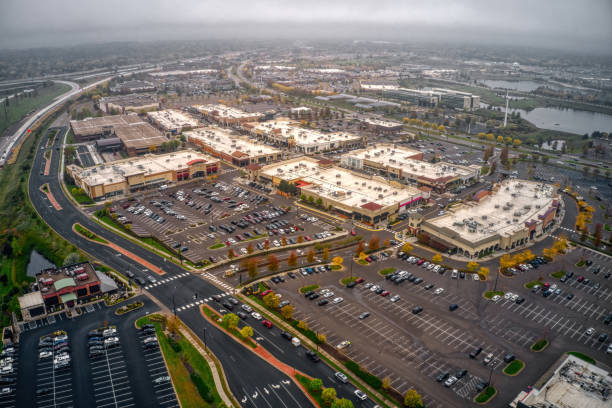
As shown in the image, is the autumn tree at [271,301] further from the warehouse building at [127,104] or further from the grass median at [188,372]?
the warehouse building at [127,104]

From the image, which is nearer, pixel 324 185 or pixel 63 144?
pixel 324 185

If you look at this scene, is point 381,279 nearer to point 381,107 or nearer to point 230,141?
point 230,141

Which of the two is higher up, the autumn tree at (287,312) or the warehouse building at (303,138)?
the warehouse building at (303,138)

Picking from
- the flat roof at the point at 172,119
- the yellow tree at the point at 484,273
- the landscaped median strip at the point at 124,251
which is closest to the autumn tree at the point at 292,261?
the landscaped median strip at the point at 124,251

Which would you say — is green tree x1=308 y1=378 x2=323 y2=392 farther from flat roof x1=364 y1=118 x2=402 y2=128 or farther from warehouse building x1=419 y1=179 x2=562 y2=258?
flat roof x1=364 y1=118 x2=402 y2=128

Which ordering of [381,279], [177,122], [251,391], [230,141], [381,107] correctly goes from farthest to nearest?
1. [381,107]
2. [177,122]
3. [230,141]
4. [381,279]
5. [251,391]

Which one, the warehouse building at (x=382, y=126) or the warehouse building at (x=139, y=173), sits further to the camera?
the warehouse building at (x=382, y=126)

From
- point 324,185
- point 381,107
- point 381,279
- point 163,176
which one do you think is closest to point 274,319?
point 381,279
